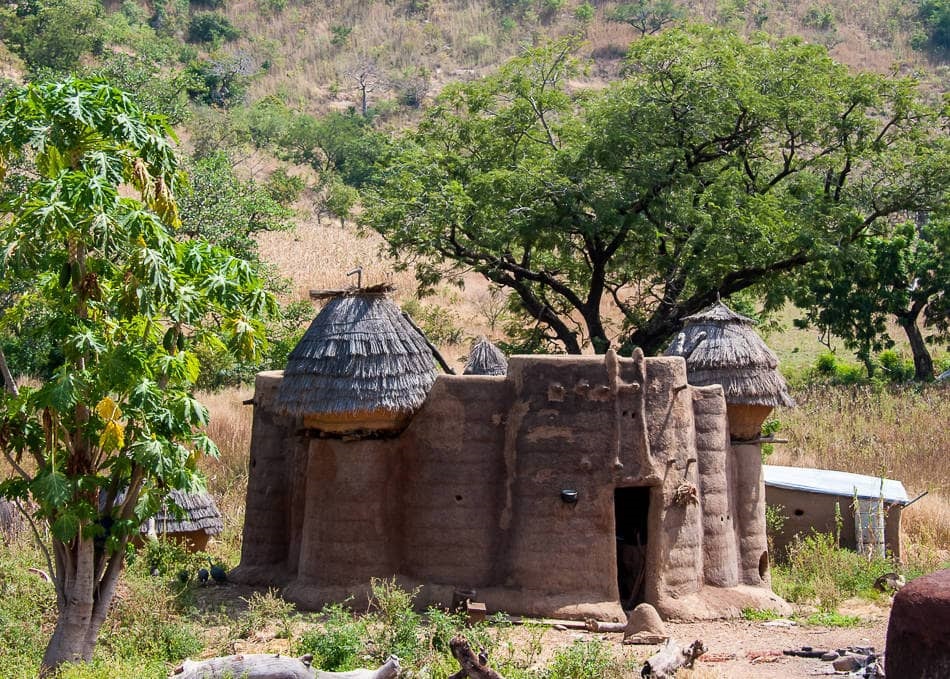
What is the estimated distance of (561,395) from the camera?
11203 mm

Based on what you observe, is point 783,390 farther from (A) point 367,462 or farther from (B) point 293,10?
(B) point 293,10

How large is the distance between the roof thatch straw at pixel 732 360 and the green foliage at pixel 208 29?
46281mm

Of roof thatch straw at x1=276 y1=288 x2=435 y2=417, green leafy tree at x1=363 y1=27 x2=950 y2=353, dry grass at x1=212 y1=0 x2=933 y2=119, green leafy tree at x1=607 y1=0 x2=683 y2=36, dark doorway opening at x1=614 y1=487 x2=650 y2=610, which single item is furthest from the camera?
dry grass at x1=212 y1=0 x2=933 y2=119

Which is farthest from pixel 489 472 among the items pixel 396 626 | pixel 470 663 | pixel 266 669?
pixel 266 669

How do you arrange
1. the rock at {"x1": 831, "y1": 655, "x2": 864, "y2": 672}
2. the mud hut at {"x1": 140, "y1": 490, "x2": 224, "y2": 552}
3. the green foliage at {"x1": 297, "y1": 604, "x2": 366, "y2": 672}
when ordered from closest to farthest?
the green foliage at {"x1": 297, "y1": 604, "x2": 366, "y2": 672} < the rock at {"x1": 831, "y1": 655, "x2": 864, "y2": 672} < the mud hut at {"x1": 140, "y1": 490, "x2": 224, "y2": 552}

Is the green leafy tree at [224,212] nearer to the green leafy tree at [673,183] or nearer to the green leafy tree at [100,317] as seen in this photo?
the green leafy tree at [673,183]

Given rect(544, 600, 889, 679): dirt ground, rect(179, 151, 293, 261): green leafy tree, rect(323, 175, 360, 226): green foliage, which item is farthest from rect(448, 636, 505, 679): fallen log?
rect(323, 175, 360, 226): green foliage

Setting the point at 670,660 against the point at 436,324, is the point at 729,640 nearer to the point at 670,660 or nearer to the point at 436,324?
the point at 670,660

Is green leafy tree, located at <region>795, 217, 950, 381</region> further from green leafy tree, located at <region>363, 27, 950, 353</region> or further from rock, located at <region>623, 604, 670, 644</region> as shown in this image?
rock, located at <region>623, 604, 670, 644</region>

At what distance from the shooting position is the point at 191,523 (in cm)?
1410

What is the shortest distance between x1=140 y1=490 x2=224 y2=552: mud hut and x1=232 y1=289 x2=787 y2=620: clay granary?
256 cm

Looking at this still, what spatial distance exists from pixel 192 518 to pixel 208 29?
45579 mm

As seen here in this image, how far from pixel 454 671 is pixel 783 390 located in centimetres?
546

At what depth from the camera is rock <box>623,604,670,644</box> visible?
10430 millimetres
